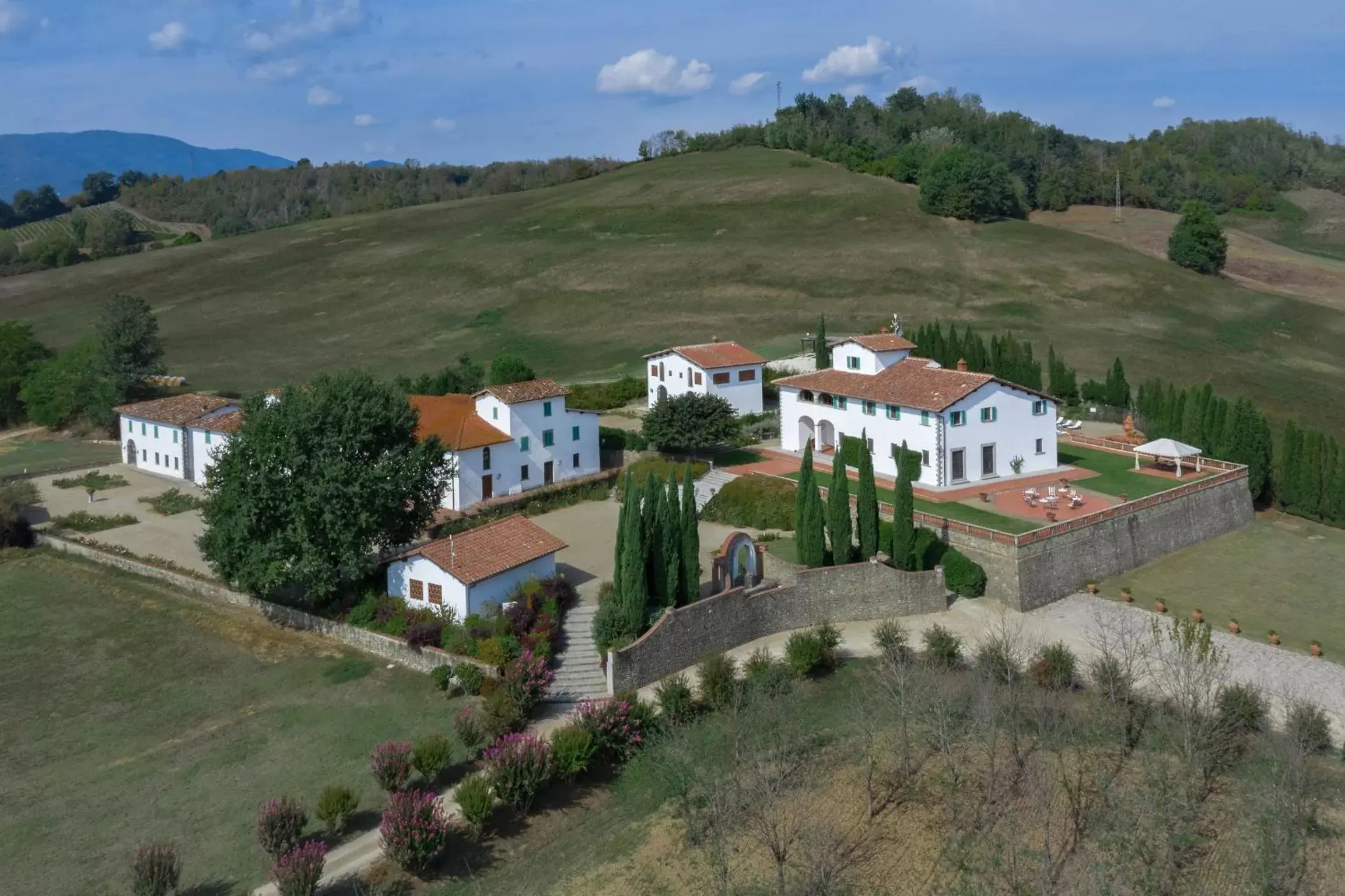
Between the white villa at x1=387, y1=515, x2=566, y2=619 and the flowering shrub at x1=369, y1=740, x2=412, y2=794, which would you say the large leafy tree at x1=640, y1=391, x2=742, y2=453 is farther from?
the flowering shrub at x1=369, y1=740, x2=412, y2=794

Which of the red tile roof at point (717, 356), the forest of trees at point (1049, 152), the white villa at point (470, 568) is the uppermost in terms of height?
the forest of trees at point (1049, 152)

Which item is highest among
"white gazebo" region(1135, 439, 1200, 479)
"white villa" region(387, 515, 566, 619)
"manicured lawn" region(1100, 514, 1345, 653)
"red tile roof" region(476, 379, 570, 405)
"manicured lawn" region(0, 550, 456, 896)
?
"red tile roof" region(476, 379, 570, 405)

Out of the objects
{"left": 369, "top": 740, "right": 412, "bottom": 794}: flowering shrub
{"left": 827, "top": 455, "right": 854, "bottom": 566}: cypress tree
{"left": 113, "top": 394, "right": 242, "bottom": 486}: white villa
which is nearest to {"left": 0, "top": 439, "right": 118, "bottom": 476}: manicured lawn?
{"left": 113, "top": 394, "right": 242, "bottom": 486}: white villa

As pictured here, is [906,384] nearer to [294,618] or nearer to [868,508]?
[868,508]

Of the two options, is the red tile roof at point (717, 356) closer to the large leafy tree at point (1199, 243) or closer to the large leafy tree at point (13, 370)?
the large leafy tree at point (13, 370)

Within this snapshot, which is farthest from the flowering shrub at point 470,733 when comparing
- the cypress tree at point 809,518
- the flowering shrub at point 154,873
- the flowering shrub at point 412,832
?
the cypress tree at point 809,518

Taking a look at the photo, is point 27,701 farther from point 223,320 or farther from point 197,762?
point 223,320

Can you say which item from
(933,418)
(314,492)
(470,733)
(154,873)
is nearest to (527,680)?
(470,733)
